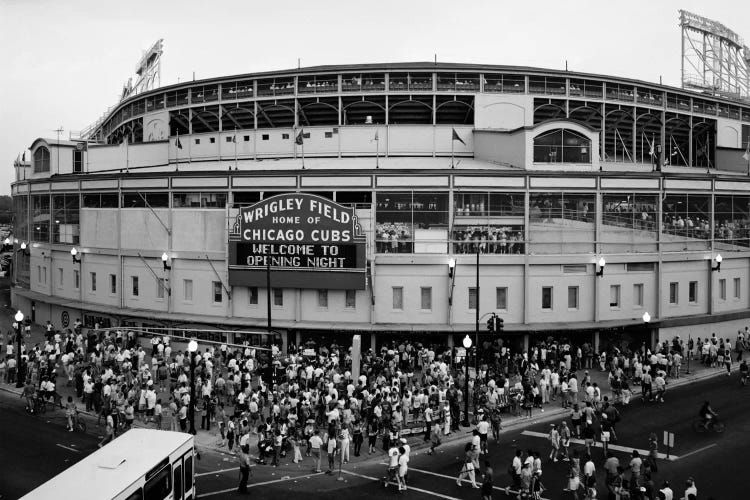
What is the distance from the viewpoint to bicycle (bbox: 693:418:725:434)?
1131 inches


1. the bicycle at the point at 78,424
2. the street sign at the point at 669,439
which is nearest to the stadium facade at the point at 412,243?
the bicycle at the point at 78,424

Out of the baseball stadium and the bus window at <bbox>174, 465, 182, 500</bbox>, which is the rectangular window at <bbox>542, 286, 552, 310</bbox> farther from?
the bus window at <bbox>174, 465, 182, 500</bbox>

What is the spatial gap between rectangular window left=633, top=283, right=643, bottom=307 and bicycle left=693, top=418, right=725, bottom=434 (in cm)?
1609

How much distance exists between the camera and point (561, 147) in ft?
148

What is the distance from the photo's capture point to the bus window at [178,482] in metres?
19.1

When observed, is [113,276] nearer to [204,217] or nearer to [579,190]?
[204,217]

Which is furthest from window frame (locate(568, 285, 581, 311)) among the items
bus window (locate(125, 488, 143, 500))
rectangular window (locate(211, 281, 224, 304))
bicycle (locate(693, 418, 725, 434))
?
bus window (locate(125, 488, 143, 500))

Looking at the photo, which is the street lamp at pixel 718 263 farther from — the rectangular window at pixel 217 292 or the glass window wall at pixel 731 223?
the rectangular window at pixel 217 292

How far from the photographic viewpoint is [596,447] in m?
27.0

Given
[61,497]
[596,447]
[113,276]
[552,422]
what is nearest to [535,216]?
[552,422]

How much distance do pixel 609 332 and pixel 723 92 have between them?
168 ft

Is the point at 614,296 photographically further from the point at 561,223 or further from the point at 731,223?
the point at 731,223

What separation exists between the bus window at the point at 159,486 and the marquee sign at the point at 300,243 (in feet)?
76.9

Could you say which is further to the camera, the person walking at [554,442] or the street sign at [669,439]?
the person walking at [554,442]
